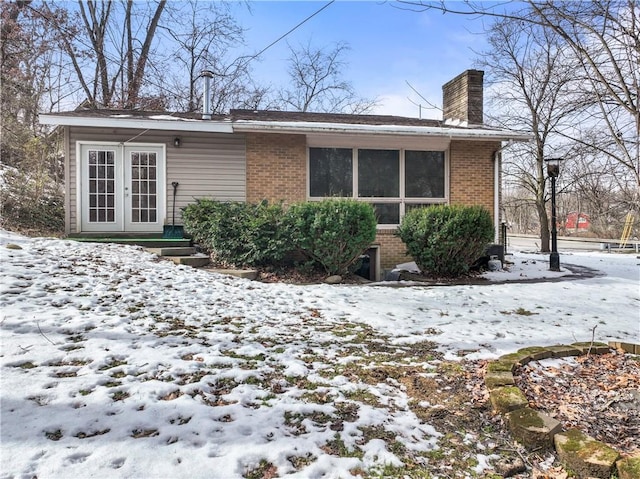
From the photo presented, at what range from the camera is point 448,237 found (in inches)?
308

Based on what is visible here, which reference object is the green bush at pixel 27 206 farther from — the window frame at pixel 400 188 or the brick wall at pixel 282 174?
the window frame at pixel 400 188

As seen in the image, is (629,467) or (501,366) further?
(501,366)

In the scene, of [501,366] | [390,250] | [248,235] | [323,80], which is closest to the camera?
[501,366]

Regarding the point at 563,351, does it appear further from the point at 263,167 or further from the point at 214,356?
the point at 263,167

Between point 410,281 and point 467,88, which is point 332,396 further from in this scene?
point 467,88

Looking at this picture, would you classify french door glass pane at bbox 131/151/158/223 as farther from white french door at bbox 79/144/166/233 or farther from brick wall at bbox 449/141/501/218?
brick wall at bbox 449/141/501/218

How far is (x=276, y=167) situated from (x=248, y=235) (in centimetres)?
269

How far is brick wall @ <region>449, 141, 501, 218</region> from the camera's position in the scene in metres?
10.1

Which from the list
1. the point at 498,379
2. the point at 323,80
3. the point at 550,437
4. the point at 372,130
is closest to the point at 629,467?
the point at 550,437

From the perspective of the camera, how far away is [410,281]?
26.3 feet

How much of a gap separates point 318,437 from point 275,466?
0.35m

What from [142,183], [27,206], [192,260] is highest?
[142,183]

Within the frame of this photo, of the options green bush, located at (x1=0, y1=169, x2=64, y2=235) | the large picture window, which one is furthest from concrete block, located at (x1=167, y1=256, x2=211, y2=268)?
green bush, located at (x1=0, y1=169, x2=64, y2=235)

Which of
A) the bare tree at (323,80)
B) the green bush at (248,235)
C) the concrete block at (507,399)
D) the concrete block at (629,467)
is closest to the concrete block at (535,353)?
the concrete block at (507,399)
